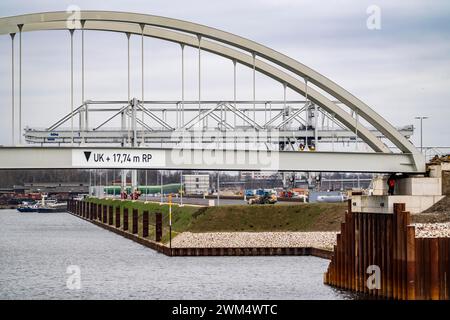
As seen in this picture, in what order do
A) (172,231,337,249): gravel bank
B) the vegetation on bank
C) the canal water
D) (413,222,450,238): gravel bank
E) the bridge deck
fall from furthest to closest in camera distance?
the vegetation on bank → (172,231,337,249): gravel bank → the canal water → the bridge deck → (413,222,450,238): gravel bank

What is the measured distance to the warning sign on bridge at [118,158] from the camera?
54281mm

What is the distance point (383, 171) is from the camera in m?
62.3

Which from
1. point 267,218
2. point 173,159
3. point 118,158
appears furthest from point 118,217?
point 173,159

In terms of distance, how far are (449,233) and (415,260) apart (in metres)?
5.14

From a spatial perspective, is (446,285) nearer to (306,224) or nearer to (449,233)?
(449,233)

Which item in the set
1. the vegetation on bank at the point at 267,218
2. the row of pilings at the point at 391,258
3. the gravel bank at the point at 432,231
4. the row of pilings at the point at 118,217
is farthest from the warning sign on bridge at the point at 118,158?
the row of pilings at the point at 118,217

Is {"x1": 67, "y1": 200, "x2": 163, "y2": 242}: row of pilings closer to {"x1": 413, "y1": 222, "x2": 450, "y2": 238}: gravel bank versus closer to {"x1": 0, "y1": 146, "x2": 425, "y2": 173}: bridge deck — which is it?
{"x1": 0, "y1": 146, "x2": 425, "y2": 173}: bridge deck

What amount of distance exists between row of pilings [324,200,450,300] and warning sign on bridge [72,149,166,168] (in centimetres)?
1059

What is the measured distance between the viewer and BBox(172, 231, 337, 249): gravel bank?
8331 centimetres

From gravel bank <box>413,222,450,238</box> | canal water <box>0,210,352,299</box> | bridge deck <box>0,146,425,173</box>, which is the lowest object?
canal water <box>0,210,352,299</box>

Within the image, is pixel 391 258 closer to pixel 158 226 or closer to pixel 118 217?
pixel 158 226

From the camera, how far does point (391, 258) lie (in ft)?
143

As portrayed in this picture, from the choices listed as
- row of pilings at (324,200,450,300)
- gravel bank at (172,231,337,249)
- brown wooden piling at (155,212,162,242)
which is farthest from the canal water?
gravel bank at (172,231,337,249)

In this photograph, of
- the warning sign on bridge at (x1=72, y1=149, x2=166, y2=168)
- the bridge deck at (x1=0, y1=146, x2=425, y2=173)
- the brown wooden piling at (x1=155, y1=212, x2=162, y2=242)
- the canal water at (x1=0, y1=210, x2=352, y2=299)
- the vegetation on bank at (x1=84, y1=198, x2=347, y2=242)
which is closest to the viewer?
the bridge deck at (x1=0, y1=146, x2=425, y2=173)
